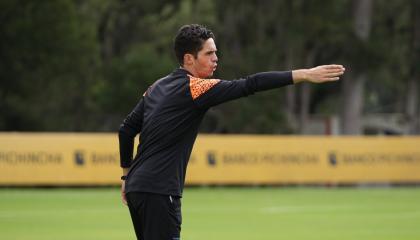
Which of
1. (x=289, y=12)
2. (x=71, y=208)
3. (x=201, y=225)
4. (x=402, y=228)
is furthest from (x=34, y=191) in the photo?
(x=289, y=12)

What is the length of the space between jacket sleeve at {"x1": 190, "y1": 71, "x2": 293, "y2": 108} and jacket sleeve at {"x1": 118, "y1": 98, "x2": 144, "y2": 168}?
1.84 feet

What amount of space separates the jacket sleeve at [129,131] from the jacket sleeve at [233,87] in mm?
560

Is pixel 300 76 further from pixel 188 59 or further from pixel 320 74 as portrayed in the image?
pixel 188 59

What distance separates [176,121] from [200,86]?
0.88ft

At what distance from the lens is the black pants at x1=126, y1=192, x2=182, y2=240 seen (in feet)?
21.8

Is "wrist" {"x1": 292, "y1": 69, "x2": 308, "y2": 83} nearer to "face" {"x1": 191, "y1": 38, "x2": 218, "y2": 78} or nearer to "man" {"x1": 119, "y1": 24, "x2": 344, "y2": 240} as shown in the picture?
"man" {"x1": 119, "y1": 24, "x2": 344, "y2": 240}

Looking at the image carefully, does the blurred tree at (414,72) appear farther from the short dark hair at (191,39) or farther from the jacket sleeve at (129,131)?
the short dark hair at (191,39)

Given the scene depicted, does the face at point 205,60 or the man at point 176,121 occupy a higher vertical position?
the face at point 205,60

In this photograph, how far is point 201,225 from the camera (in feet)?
58.4

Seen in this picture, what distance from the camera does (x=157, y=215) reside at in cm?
665

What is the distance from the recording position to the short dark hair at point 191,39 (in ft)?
22.3

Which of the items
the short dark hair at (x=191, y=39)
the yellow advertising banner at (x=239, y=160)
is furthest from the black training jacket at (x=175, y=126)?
the yellow advertising banner at (x=239, y=160)

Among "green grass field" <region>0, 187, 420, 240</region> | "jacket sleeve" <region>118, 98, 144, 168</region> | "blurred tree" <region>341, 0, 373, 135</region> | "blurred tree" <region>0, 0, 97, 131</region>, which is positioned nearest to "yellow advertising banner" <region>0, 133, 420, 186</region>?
"green grass field" <region>0, 187, 420, 240</region>

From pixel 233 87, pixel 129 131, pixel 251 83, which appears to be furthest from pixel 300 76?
pixel 129 131
